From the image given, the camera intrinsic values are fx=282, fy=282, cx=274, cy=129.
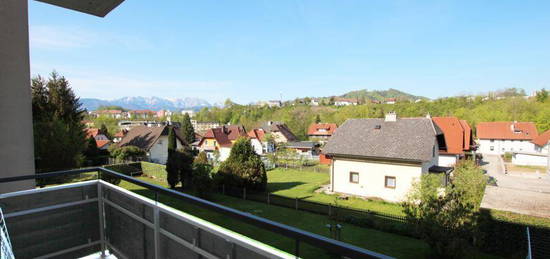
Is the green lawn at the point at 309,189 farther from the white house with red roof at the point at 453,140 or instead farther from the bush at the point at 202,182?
the white house with red roof at the point at 453,140

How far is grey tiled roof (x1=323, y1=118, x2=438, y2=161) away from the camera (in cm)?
1552

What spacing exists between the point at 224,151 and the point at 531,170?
117 feet

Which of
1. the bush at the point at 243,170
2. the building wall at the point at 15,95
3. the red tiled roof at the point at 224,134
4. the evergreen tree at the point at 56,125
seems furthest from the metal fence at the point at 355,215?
the red tiled roof at the point at 224,134

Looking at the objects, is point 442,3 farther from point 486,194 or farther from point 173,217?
point 173,217

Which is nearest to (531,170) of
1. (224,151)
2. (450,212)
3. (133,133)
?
(450,212)

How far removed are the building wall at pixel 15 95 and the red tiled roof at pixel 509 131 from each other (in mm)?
52616

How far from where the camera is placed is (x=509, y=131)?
137 feet

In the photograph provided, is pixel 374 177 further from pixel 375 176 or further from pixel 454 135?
pixel 454 135

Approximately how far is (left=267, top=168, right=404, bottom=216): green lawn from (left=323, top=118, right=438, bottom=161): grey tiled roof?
8.80 feet

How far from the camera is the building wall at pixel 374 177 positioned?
603 inches

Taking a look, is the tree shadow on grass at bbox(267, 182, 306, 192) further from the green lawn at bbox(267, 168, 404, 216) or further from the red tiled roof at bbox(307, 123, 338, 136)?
the red tiled roof at bbox(307, 123, 338, 136)

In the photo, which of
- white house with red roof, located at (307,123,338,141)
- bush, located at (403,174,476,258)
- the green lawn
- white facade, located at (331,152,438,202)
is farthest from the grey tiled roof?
white house with red roof, located at (307,123,338,141)

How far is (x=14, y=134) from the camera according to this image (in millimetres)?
5570

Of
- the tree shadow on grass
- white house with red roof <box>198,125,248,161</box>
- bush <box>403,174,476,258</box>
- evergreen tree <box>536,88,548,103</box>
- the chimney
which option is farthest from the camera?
evergreen tree <box>536,88,548,103</box>
